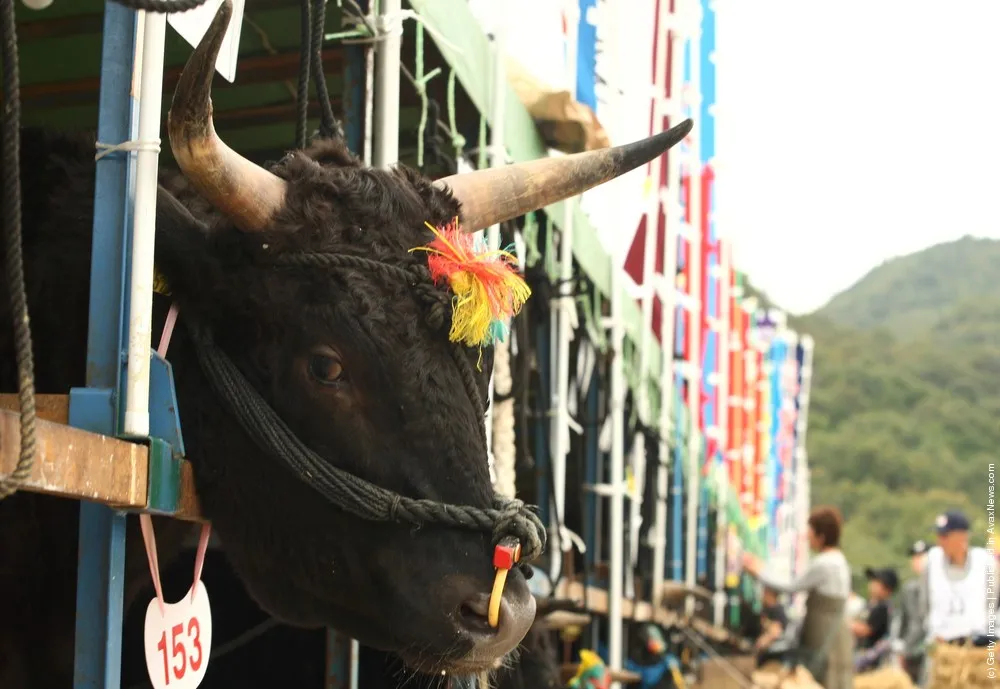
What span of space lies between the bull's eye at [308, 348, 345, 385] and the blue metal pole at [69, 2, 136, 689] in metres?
0.49

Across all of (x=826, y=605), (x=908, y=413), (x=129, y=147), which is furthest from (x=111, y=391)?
(x=908, y=413)

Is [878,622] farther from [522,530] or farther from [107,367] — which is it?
[107,367]

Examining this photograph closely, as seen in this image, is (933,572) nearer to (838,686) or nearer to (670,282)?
(838,686)

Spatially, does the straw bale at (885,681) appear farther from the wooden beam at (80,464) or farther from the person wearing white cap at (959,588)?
the wooden beam at (80,464)

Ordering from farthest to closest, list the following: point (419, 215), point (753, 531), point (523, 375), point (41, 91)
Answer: point (753, 531) → point (41, 91) → point (523, 375) → point (419, 215)

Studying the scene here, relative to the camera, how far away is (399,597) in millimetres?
2555

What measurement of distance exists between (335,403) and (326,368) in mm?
85

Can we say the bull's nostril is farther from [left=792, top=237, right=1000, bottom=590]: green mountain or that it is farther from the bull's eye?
[left=792, top=237, right=1000, bottom=590]: green mountain

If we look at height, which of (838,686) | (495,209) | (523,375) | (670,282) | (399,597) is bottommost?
(838,686)

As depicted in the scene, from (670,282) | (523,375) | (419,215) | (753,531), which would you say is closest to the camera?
(419,215)

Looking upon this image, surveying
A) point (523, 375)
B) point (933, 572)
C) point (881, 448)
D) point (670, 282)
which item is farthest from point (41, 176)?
point (881, 448)

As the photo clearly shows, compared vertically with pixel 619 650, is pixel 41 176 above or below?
above

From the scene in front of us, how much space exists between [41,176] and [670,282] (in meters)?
6.38

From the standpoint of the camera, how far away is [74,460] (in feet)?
6.29
